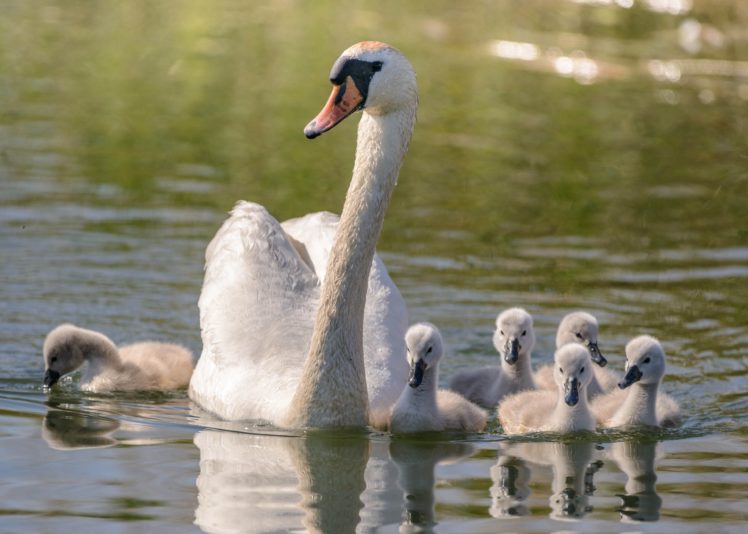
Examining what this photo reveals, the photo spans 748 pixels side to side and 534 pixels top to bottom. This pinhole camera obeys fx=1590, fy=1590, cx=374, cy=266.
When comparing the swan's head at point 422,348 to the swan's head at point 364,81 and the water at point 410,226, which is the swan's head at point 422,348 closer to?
the water at point 410,226

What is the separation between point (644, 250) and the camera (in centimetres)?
1490

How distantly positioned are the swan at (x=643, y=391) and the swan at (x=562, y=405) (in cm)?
25

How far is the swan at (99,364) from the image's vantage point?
34.4 feet

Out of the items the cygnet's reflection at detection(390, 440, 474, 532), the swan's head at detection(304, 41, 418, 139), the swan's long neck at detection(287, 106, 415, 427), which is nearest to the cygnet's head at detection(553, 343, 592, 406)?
the cygnet's reflection at detection(390, 440, 474, 532)

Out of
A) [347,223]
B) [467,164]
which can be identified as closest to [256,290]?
[347,223]

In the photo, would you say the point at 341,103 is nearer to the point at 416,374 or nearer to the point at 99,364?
the point at 416,374

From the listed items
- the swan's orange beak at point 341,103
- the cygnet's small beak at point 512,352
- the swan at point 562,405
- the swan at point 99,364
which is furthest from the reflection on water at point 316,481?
the swan's orange beak at point 341,103

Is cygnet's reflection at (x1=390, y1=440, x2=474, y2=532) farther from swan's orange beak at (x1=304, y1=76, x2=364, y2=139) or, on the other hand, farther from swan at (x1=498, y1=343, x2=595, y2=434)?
swan's orange beak at (x1=304, y1=76, x2=364, y2=139)

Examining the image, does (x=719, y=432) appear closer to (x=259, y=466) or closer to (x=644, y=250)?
(x=259, y=466)

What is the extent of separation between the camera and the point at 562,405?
938 centimetres

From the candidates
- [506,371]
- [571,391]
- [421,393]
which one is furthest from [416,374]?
[506,371]

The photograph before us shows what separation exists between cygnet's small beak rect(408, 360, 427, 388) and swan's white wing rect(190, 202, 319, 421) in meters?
0.75

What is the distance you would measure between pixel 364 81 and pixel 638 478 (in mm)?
2616

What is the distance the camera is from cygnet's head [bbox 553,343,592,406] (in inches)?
360
